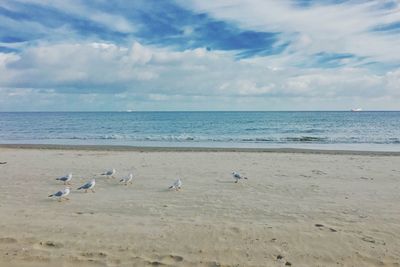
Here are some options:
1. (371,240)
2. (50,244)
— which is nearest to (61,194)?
(50,244)

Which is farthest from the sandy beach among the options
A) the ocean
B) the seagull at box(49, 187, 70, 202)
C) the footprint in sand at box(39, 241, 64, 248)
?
the ocean

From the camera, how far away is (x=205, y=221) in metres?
8.62

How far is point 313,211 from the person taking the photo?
9578mm

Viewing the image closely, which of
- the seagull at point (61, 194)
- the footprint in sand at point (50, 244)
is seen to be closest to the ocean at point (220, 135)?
the seagull at point (61, 194)

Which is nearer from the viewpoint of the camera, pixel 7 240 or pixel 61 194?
pixel 7 240

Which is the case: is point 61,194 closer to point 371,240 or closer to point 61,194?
point 61,194

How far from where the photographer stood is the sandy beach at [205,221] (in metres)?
6.82

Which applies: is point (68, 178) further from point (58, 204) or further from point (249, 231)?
point (249, 231)

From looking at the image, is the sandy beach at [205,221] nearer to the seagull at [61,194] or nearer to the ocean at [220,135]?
the seagull at [61,194]

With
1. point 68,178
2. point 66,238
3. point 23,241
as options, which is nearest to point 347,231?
point 66,238

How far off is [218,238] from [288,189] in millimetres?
5301

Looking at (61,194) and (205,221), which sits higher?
(61,194)

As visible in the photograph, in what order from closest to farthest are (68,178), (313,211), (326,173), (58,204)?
1. (313,211)
2. (58,204)
3. (68,178)
4. (326,173)

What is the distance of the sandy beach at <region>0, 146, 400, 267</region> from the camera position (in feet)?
22.4
